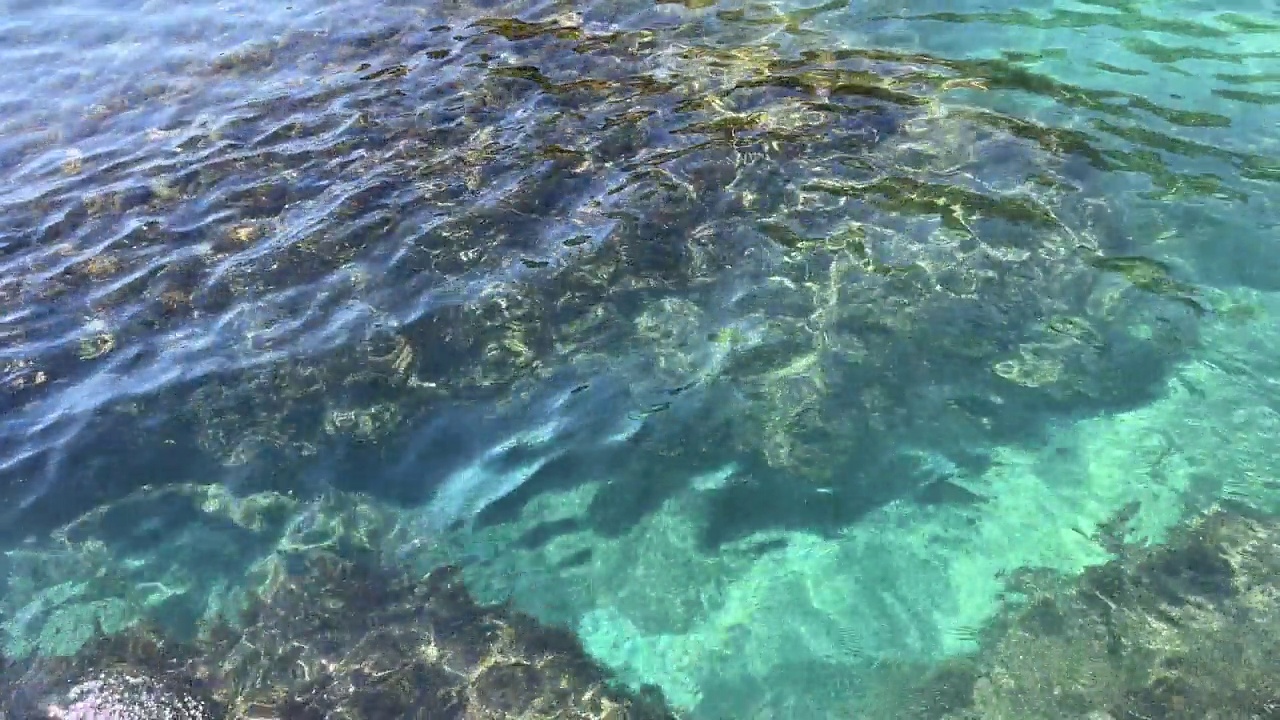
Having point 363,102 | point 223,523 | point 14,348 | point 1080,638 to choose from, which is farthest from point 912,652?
point 363,102

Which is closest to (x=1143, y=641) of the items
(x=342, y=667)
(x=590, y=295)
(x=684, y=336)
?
(x=684, y=336)

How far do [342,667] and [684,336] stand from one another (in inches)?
171

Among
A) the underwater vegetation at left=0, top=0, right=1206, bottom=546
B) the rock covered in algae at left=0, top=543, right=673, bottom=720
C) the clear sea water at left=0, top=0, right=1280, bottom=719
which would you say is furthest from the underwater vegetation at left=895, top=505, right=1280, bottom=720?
the rock covered in algae at left=0, top=543, right=673, bottom=720

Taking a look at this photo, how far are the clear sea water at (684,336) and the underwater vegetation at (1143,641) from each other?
230 millimetres

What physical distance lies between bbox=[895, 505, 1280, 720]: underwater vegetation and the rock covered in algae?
8.26 feet

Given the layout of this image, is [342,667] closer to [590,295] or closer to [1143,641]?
[590,295]

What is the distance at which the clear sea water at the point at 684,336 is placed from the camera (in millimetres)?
6949

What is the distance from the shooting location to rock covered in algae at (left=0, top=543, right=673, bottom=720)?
6273 millimetres

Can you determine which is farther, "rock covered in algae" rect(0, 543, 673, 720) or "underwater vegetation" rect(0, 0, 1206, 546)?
"underwater vegetation" rect(0, 0, 1206, 546)

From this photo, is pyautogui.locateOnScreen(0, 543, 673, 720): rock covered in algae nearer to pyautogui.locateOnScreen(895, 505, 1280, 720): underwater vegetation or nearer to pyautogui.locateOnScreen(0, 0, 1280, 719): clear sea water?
pyautogui.locateOnScreen(0, 0, 1280, 719): clear sea water

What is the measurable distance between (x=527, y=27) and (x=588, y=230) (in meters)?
6.36

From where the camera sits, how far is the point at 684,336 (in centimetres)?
849

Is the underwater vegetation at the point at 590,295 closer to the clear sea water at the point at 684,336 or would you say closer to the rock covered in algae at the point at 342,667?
the clear sea water at the point at 684,336

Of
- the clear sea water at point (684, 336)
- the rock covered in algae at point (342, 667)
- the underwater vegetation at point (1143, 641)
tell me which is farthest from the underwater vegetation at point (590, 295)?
the underwater vegetation at point (1143, 641)
